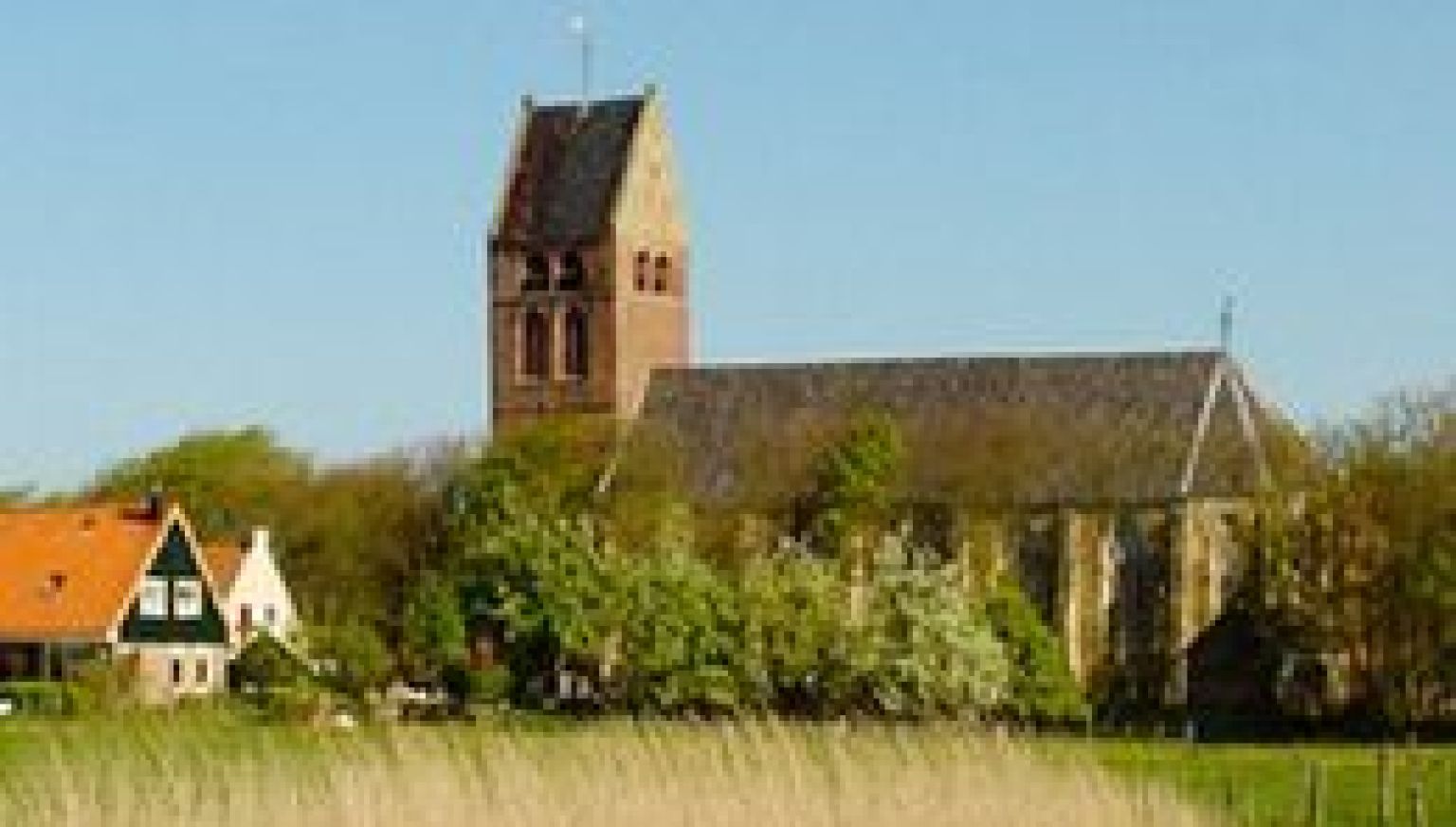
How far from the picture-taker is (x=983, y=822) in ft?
69.5

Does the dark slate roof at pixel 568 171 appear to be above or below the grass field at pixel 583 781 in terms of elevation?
above

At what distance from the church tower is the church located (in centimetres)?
7

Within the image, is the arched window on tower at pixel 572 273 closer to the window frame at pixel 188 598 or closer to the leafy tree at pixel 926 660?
the window frame at pixel 188 598

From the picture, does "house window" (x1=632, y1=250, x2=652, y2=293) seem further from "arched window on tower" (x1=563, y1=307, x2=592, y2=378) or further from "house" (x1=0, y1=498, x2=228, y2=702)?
"house" (x1=0, y1=498, x2=228, y2=702)

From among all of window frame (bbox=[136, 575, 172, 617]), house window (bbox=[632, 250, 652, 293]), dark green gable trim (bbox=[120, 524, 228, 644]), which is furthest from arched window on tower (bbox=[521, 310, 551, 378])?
window frame (bbox=[136, 575, 172, 617])

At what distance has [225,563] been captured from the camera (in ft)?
269

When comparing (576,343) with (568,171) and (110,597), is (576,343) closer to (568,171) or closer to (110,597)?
(568,171)

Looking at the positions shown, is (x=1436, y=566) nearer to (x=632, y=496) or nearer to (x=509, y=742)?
(x=632, y=496)

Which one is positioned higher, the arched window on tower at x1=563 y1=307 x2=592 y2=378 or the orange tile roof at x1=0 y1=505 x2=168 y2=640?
the arched window on tower at x1=563 y1=307 x2=592 y2=378

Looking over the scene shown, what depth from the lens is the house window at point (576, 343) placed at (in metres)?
93.1

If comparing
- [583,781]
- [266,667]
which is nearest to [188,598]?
[266,667]

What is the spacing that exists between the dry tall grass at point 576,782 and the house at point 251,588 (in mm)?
58181

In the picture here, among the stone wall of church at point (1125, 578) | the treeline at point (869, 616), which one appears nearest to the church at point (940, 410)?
the stone wall of church at point (1125, 578)

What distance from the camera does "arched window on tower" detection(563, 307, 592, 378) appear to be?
9294 cm
